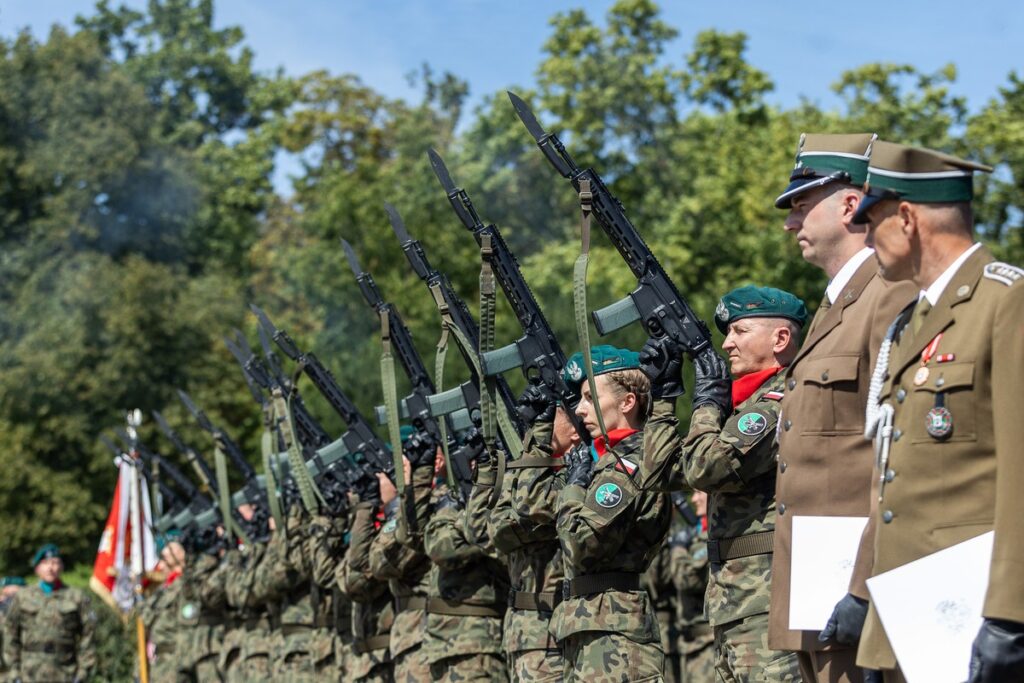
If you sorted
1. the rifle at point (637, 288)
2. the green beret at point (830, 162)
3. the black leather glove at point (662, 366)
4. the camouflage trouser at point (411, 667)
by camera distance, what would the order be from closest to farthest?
1. the green beret at point (830, 162)
2. the black leather glove at point (662, 366)
3. the rifle at point (637, 288)
4. the camouflage trouser at point (411, 667)

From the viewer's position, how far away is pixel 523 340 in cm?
676

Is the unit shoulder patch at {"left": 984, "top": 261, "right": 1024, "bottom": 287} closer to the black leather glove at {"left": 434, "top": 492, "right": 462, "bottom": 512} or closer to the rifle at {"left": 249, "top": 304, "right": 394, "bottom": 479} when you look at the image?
the black leather glove at {"left": 434, "top": 492, "right": 462, "bottom": 512}

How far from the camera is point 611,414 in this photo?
6293mm

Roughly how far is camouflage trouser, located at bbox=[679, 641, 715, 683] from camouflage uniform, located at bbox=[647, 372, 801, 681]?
4.33 m

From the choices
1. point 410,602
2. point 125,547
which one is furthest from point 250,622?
point 125,547

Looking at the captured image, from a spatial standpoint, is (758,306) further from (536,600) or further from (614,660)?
(536,600)

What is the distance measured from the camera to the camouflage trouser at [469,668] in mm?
7398

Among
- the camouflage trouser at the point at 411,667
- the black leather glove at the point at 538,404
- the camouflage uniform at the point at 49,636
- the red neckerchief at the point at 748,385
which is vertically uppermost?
the camouflage uniform at the point at 49,636

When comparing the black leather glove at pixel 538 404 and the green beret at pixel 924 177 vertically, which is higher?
the black leather glove at pixel 538 404

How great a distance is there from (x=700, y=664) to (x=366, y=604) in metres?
2.25

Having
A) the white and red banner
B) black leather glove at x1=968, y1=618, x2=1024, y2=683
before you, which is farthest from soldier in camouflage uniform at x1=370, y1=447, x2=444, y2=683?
the white and red banner

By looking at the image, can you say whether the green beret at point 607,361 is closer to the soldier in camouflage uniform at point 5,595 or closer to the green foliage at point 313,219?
the soldier in camouflage uniform at point 5,595

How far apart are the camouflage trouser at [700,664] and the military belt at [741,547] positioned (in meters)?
4.36

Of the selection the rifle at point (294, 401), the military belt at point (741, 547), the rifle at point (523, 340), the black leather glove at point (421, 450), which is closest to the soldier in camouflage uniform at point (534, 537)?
the rifle at point (523, 340)
